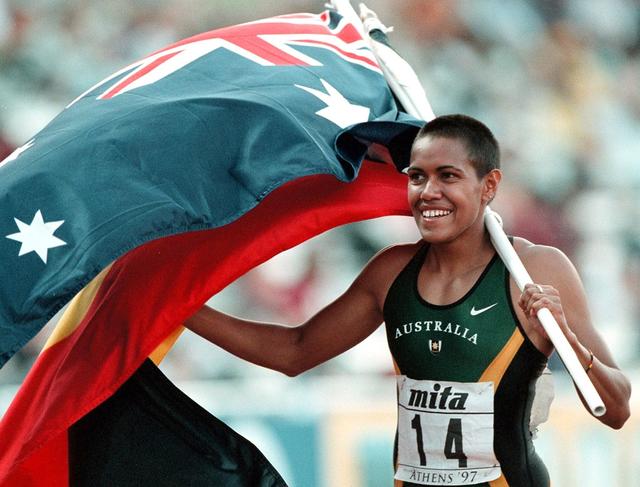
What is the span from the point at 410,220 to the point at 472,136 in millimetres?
5243

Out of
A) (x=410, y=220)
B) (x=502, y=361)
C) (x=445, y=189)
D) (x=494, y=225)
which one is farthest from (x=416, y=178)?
(x=410, y=220)

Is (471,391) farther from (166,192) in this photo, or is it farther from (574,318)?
(166,192)

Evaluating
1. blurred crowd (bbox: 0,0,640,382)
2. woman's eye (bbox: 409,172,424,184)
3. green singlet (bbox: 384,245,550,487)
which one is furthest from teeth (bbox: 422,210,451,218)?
blurred crowd (bbox: 0,0,640,382)

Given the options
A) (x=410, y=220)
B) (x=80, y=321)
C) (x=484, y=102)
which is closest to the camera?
(x=80, y=321)

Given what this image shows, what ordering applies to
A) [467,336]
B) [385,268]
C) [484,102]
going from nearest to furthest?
[467,336], [385,268], [484,102]

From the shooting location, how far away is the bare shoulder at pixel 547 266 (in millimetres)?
4141

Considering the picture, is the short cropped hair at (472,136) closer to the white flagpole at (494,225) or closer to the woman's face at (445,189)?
the woman's face at (445,189)

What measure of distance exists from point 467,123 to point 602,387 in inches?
35.0

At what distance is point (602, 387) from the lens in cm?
397

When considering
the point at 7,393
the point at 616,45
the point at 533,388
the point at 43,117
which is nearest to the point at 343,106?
the point at 533,388

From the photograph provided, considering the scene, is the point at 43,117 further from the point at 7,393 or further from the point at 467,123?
the point at 467,123

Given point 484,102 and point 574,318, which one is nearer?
point 574,318

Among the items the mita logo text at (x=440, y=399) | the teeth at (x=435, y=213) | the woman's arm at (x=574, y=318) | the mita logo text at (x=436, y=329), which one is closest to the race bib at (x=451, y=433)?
the mita logo text at (x=440, y=399)

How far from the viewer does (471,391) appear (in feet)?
13.7
